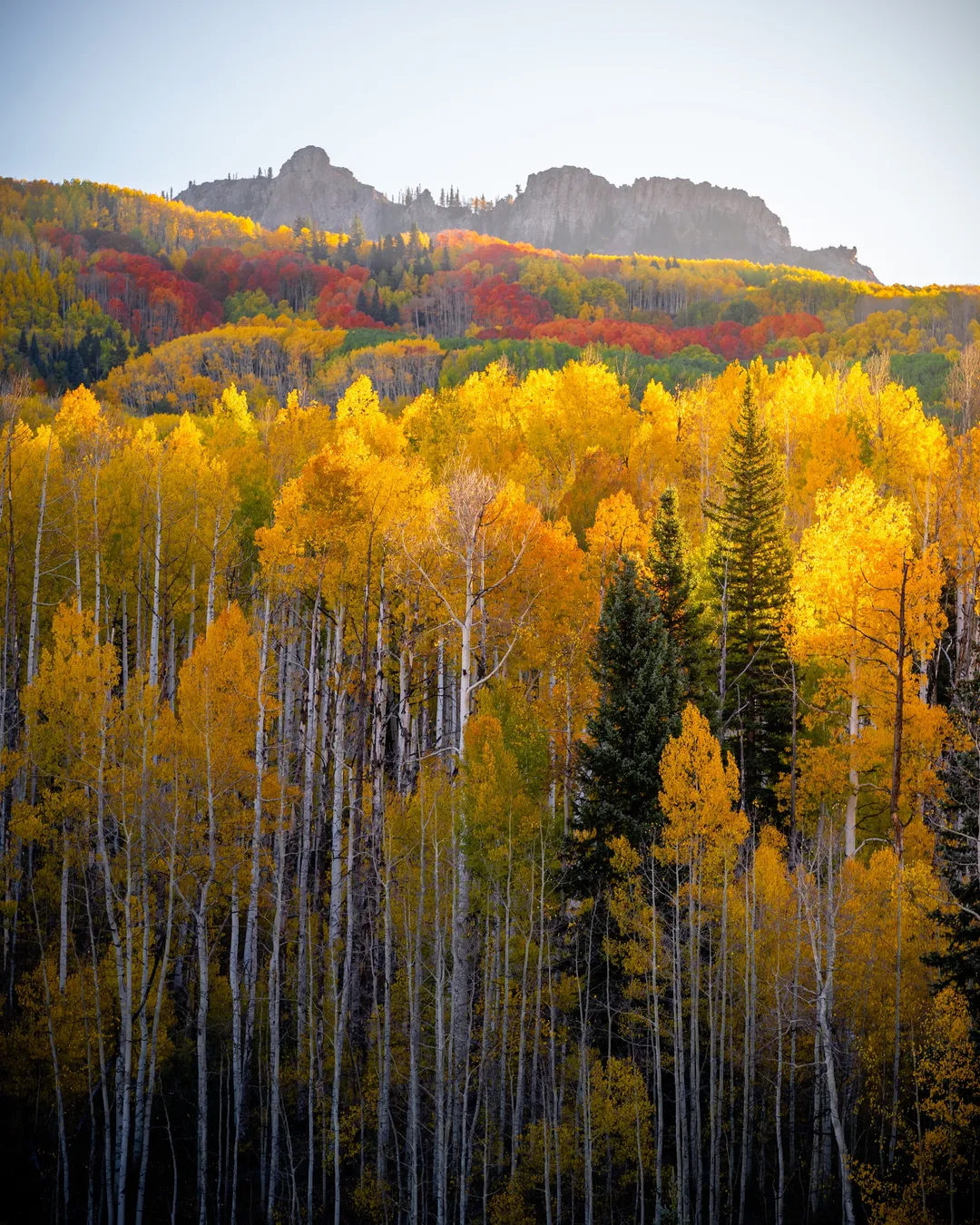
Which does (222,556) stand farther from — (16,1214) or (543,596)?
(16,1214)

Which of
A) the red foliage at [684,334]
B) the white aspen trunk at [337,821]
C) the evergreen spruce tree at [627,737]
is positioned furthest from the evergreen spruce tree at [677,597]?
the red foliage at [684,334]

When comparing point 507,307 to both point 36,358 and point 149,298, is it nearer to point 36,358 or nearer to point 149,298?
point 149,298

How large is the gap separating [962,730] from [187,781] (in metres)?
17.0

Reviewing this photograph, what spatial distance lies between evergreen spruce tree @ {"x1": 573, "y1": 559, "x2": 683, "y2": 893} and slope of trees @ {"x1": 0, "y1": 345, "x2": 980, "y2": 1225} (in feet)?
0.24

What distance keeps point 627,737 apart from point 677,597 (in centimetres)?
533

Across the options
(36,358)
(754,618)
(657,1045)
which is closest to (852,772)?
(754,618)

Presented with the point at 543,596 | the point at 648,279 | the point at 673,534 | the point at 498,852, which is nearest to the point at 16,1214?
the point at 498,852

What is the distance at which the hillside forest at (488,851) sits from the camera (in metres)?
17.3

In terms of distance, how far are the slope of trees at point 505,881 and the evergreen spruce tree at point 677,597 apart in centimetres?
11

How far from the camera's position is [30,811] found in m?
22.4

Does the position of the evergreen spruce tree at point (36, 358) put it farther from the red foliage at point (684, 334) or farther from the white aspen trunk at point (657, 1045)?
the white aspen trunk at point (657, 1045)

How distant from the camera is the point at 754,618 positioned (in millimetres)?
27359

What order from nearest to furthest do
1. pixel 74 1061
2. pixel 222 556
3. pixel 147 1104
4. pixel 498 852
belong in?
1. pixel 147 1104
2. pixel 498 852
3. pixel 74 1061
4. pixel 222 556

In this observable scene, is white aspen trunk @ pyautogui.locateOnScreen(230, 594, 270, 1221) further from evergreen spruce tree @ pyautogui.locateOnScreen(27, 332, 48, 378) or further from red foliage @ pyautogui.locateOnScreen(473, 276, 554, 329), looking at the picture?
red foliage @ pyautogui.locateOnScreen(473, 276, 554, 329)
